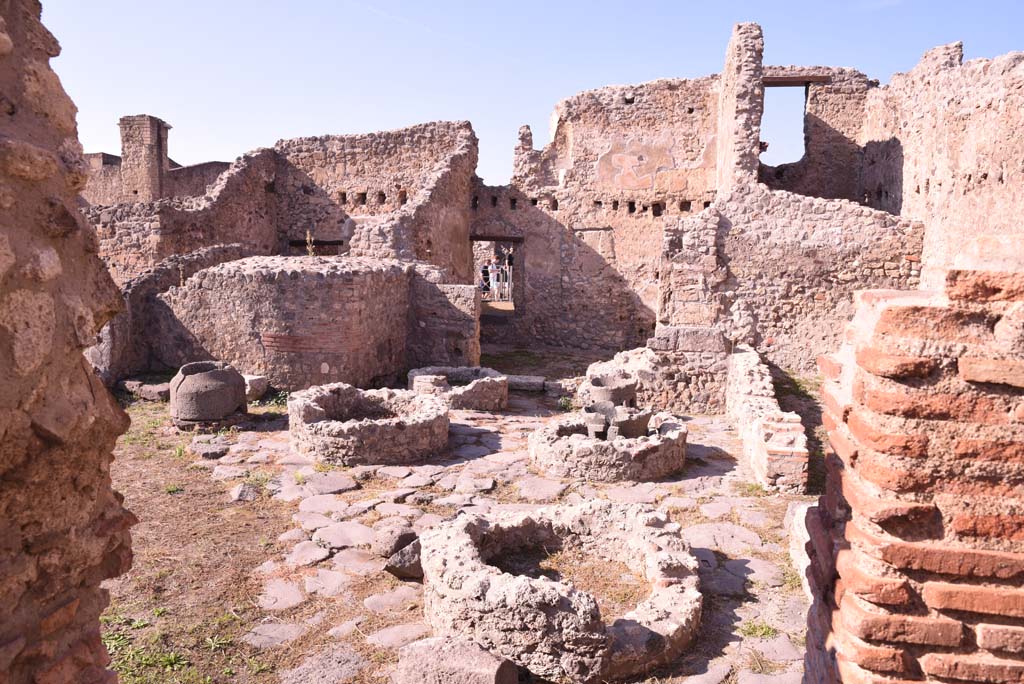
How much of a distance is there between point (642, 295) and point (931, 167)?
6166 mm

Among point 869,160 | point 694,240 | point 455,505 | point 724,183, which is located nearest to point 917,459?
point 455,505

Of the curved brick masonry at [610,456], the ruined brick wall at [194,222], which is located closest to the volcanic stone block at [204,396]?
the curved brick masonry at [610,456]

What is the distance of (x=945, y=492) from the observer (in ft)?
7.34

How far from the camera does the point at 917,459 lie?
7.35 ft

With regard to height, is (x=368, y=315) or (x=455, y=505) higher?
(x=368, y=315)

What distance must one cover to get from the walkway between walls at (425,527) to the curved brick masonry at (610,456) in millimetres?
132

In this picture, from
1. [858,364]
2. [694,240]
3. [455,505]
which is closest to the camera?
[858,364]

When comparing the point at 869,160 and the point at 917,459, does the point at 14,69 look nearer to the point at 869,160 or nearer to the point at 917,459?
the point at 917,459

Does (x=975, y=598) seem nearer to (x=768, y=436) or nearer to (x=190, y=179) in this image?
(x=768, y=436)

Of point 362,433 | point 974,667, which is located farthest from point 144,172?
point 974,667

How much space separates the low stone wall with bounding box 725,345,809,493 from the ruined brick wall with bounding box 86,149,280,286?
10.7 m

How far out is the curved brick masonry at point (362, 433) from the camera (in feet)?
23.8

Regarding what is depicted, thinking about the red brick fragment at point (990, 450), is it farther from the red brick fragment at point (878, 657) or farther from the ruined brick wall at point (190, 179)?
the ruined brick wall at point (190, 179)

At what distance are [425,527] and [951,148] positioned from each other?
30.2ft
